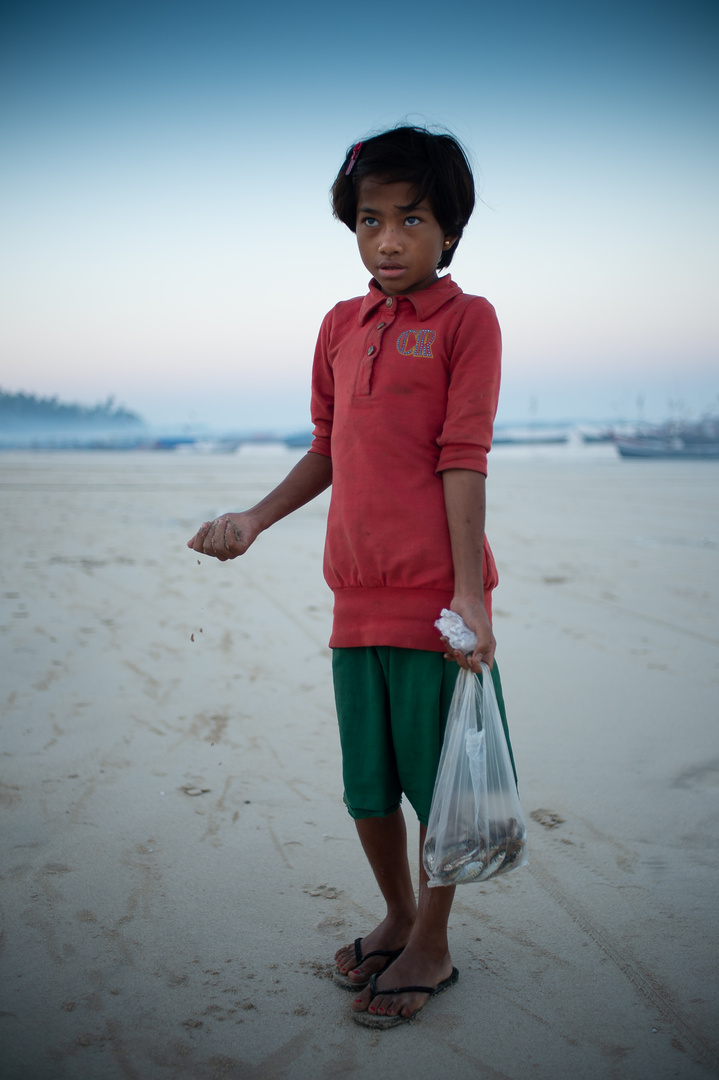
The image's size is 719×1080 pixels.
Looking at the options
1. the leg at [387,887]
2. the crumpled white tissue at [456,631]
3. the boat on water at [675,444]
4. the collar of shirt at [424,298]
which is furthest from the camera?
the boat on water at [675,444]

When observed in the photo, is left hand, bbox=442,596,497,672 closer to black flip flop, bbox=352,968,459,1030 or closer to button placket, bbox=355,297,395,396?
button placket, bbox=355,297,395,396

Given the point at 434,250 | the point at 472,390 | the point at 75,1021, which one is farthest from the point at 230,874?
the point at 434,250

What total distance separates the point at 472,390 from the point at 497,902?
1461 millimetres

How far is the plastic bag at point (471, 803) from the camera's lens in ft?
5.12

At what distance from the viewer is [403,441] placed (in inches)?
63.4

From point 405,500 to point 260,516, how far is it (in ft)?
1.34

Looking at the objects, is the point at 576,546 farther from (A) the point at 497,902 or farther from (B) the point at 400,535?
(B) the point at 400,535

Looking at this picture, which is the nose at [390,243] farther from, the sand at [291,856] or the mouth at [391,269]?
the sand at [291,856]

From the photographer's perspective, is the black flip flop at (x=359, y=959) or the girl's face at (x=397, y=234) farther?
the black flip flop at (x=359, y=959)

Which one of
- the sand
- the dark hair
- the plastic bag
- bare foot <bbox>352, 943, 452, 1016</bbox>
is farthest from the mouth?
bare foot <bbox>352, 943, 452, 1016</bbox>

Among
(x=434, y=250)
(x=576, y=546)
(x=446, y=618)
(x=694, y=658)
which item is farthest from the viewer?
(x=576, y=546)

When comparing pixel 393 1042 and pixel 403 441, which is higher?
pixel 403 441

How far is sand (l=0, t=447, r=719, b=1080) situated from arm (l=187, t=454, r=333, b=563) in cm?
10

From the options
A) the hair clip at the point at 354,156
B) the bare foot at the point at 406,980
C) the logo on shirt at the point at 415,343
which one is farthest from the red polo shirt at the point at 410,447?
the bare foot at the point at 406,980
